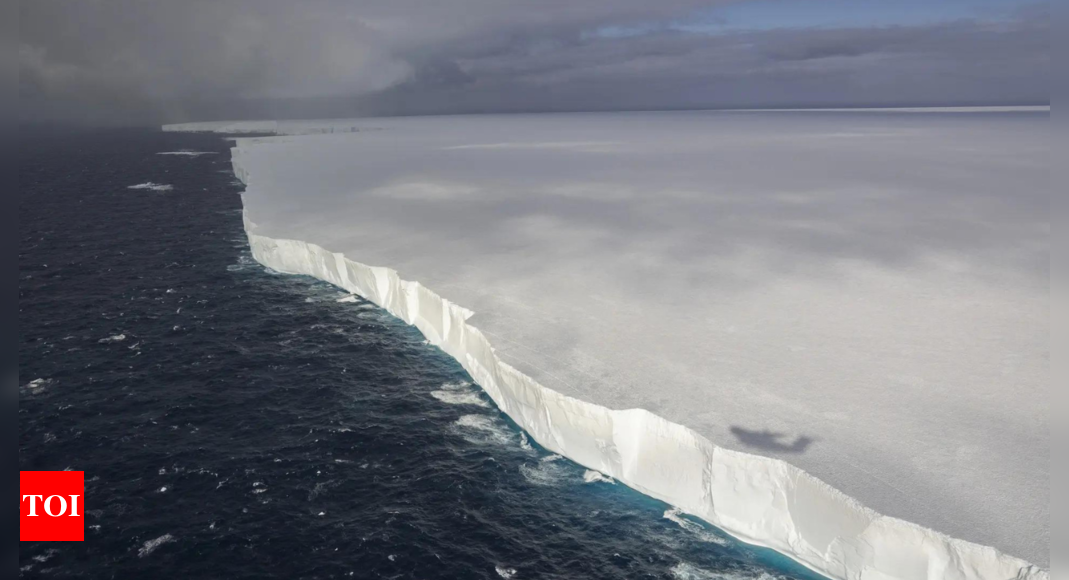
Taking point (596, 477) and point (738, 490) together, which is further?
point (596, 477)

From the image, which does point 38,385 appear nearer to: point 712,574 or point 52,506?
point 52,506

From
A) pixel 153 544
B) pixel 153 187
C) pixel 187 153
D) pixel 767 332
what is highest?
pixel 187 153

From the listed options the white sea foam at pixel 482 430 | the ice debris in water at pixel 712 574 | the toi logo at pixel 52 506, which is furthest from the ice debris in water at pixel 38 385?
the ice debris in water at pixel 712 574

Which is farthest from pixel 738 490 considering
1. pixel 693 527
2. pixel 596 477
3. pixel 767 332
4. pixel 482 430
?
pixel 482 430

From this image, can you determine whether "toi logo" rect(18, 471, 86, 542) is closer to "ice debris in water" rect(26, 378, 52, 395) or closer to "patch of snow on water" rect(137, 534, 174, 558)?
"patch of snow on water" rect(137, 534, 174, 558)

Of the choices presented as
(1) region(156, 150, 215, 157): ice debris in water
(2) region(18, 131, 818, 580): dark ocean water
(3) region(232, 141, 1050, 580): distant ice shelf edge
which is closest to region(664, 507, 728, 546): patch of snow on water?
(2) region(18, 131, 818, 580): dark ocean water

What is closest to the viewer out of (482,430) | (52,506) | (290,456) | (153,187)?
(52,506)

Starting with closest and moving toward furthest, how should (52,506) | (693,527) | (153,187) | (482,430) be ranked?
(693,527), (52,506), (482,430), (153,187)
